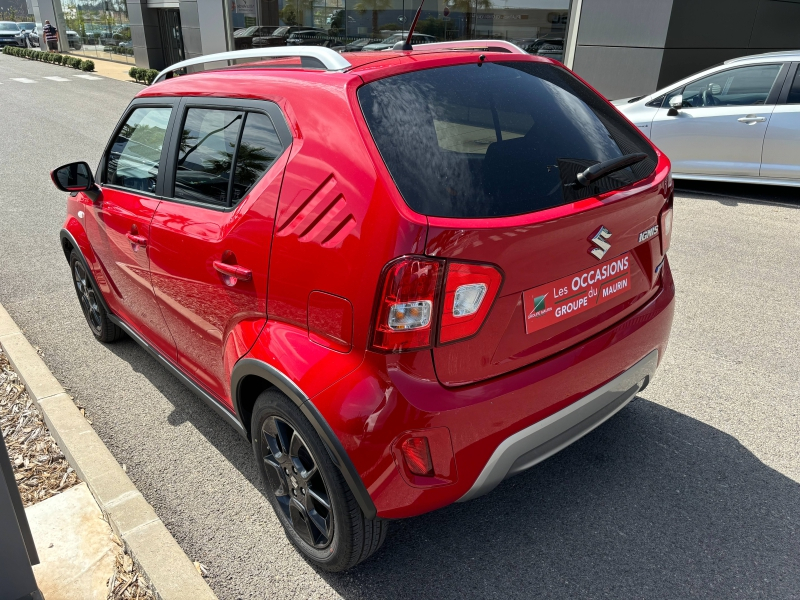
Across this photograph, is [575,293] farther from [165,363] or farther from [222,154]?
[165,363]

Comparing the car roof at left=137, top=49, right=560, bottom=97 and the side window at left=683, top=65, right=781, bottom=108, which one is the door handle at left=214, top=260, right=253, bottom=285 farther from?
the side window at left=683, top=65, right=781, bottom=108

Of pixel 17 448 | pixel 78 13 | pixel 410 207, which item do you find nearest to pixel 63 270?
pixel 17 448

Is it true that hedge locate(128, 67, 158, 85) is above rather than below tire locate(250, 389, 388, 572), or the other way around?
below

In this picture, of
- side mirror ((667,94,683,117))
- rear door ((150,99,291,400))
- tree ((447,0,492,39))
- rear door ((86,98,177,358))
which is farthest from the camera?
tree ((447,0,492,39))

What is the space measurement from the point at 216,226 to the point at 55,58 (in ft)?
120

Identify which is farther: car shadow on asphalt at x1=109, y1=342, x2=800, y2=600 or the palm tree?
the palm tree

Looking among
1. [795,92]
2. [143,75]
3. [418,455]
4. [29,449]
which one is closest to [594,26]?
[795,92]

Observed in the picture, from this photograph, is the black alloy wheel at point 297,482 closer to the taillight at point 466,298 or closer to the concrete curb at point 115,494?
the concrete curb at point 115,494

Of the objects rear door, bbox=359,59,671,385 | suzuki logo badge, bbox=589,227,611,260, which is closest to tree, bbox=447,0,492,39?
rear door, bbox=359,59,671,385

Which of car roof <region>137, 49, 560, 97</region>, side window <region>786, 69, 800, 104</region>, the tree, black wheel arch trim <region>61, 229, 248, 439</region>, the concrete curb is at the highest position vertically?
the tree

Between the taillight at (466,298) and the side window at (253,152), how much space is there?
86 centimetres

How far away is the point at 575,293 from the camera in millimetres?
2219

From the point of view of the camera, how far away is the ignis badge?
8.05 feet

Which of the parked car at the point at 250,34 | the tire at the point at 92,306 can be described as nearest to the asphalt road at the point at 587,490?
the tire at the point at 92,306
